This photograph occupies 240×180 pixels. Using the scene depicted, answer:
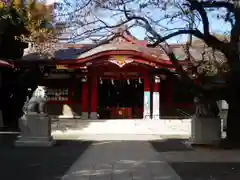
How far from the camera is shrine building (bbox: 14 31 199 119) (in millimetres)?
29156

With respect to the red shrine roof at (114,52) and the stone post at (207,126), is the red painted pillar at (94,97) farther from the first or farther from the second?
the stone post at (207,126)

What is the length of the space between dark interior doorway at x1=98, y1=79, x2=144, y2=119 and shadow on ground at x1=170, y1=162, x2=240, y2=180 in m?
20.4

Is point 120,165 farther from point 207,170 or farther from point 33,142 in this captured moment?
point 33,142

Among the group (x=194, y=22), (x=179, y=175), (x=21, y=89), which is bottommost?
(x=179, y=175)

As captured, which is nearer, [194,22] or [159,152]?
[159,152]

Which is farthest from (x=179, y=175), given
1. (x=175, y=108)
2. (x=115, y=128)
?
(x=175, y=108)

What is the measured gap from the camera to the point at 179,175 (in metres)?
10.1

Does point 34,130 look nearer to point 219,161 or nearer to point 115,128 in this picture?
point 219,161

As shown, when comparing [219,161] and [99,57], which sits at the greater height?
[99,57]

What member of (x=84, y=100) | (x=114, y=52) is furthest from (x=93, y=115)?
(x=114, y=52)

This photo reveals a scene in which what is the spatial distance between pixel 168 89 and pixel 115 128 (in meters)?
8.25

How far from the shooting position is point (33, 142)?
1557cm

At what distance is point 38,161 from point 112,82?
2024 cm

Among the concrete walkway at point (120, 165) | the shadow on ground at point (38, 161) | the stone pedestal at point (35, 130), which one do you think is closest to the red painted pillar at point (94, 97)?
the shadow on ground at point (38, 161)
